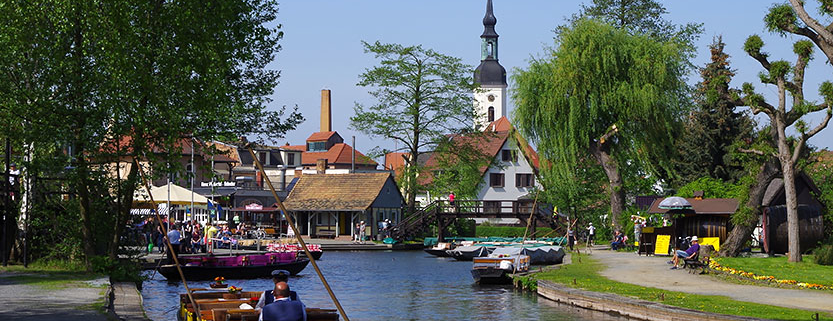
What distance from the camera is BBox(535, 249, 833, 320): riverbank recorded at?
2050cm

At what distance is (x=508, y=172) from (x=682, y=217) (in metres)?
58.0

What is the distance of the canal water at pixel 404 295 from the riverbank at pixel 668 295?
50cm

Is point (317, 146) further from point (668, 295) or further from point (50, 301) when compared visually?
point (50, 301)

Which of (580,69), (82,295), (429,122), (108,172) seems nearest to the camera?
(82,295)

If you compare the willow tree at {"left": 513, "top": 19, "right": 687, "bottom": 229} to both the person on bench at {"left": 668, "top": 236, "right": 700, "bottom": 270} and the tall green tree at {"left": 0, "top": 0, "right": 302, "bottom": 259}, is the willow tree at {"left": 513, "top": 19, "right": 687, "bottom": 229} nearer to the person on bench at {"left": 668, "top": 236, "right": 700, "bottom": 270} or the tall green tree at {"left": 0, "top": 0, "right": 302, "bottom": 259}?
the person on bench at {"left": 668, "top": 236, "right": 700, "bottom": 270}

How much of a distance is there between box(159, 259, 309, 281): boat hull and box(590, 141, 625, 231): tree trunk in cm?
1951

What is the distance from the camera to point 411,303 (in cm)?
3003

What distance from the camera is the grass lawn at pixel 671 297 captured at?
19.8 metres

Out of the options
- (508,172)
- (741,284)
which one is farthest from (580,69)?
(508,172)

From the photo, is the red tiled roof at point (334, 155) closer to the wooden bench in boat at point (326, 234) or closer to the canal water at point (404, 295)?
the wooden bench in boat at point (326, 234)

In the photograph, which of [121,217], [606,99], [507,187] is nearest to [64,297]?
[121,217]

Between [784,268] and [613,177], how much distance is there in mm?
22637

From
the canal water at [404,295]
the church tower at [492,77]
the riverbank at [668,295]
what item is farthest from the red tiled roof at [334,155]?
the riverbank at [668,295]

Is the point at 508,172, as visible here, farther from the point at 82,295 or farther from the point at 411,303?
the point at 82,295
